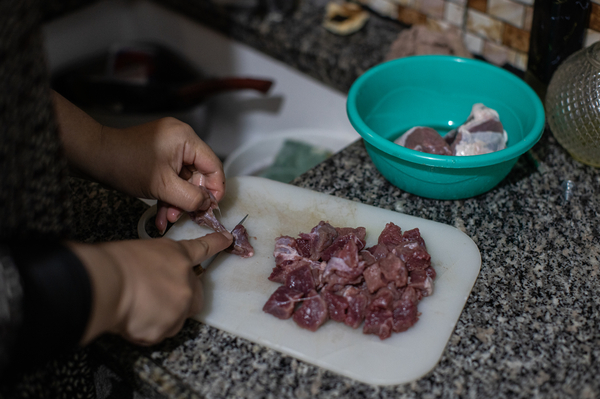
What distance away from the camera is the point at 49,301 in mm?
641

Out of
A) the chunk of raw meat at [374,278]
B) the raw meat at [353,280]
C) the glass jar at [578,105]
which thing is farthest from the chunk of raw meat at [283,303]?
the glass jar at [578,105]

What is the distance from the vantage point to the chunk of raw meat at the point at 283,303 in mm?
879

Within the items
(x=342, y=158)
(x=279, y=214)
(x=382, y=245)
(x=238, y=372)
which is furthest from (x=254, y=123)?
(x=238, y=372)

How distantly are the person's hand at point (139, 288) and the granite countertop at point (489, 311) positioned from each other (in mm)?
82

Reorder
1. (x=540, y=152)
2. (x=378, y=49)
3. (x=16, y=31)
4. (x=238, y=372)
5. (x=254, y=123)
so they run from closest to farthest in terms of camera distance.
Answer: (x=16, y=31), (x=238, y=372), (x=540, y=152), (x=378, y=49), (x=254, y=123)

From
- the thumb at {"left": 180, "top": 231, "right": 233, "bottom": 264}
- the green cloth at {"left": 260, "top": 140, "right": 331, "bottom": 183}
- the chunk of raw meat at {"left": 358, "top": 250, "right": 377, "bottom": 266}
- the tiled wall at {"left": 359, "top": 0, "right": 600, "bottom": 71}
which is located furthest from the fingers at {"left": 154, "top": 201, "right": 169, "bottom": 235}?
the tiled wall at {"left": 359, "top": 0, "right": 600, "bottom": 71}

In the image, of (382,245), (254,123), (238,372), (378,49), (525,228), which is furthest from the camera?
(254,123)

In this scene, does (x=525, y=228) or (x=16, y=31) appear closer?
(x=16, y=31)

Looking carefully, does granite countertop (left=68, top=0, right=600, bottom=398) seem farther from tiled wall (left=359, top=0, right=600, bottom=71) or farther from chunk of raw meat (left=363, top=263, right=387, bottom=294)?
tiled wall (left=359, top=0, right=600, bottom=71)

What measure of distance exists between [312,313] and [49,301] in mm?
399

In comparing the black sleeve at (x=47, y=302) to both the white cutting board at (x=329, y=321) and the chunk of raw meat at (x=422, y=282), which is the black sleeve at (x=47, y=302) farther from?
the chunk of raw meat at (x=422, y=282)

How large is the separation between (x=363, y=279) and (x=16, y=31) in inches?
24.6

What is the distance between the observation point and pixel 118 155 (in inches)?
39.8

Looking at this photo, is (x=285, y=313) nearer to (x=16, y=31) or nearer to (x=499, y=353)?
(x=499, y=353)
